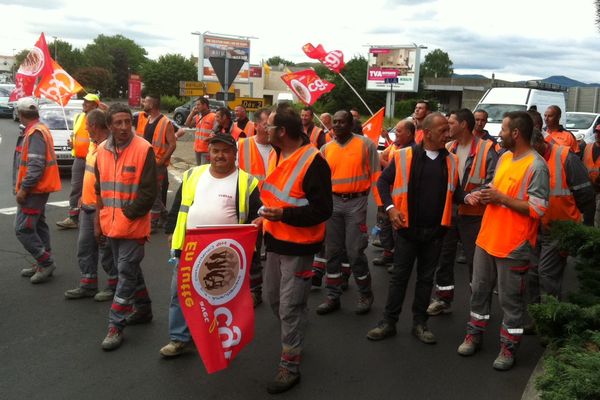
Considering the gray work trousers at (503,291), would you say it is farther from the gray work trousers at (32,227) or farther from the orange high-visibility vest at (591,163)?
the gray work trousers at (32,227)

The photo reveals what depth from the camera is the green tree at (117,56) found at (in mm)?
105062

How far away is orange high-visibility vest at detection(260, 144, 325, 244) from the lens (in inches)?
161

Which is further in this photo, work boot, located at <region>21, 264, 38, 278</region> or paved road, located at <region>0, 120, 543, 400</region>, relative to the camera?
work boot, located at <region>21, 264, 38, 278</region>

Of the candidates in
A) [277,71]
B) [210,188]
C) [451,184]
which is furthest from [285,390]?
[277,71]

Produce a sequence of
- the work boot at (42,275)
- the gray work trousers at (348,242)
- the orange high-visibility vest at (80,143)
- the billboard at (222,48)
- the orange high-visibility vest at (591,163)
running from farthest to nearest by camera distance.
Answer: the billboard at (222,48) → the orange high-visibility vest at (80,143) → the orange high-visibility vest at (591,163) → the work boot at (42,275) → the gray work trousers at (348,242)

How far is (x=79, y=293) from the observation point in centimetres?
587

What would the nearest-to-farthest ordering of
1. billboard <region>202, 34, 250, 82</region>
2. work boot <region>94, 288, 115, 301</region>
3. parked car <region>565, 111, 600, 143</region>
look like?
work boot <region>94, 288, 115, 301</region> < parked car <region>565, 111, 600, 143</region> < billboard <region>202, 34, 250, 82</region>

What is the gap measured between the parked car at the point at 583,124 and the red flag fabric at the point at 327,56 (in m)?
8.06

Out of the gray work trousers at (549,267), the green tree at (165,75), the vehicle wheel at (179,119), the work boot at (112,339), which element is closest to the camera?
the work boot at (112,339)

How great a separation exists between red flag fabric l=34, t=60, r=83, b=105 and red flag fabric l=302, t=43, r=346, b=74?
619 centimetres

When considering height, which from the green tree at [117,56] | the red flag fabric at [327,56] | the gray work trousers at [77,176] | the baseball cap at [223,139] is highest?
the green tree at [117,56]

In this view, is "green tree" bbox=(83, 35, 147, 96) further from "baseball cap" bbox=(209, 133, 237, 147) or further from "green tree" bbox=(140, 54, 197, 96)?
"baseball cap" bbox=(209, 133, 237, 147)

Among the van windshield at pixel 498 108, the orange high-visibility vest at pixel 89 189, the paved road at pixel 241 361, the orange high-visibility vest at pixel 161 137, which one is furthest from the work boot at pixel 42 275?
the van windshield at pixel 498 108

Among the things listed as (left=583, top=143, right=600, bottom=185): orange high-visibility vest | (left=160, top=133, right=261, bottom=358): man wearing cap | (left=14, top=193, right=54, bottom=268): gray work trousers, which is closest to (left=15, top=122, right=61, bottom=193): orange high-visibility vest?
(left=14, top=193, right=54, bottom=268): gray work trousers
